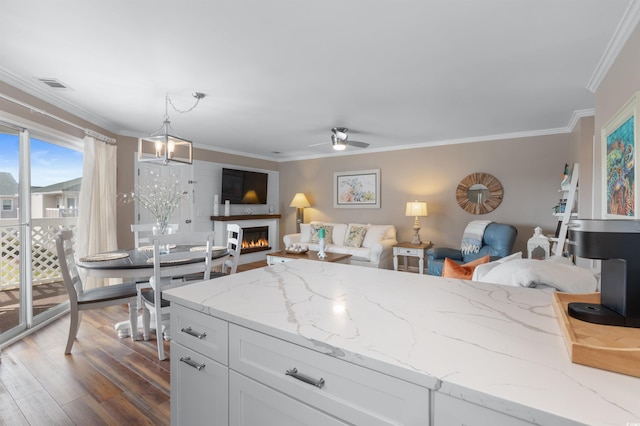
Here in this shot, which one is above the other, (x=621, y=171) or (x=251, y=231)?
(x=621, y=171)

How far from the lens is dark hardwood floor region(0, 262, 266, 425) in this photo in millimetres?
1797

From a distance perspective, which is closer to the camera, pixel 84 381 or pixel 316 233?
pixel 84 381

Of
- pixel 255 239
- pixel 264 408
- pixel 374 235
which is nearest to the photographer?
pixel 264 408

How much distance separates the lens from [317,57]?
2391 millimetres

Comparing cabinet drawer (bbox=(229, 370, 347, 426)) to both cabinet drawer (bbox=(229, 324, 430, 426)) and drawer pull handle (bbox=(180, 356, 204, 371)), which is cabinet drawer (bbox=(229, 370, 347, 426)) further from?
drawer pull handle (bbox=(180, 356, 204, 371))

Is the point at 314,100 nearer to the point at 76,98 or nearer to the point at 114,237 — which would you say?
the point at 76,98

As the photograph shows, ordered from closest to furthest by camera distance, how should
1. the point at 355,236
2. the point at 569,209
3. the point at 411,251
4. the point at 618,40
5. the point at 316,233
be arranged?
the point at 618,40
the point at 569,209
the point at 411,251
the point at 355,236
the point at 316,233

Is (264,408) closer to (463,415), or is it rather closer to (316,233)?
(463,415)

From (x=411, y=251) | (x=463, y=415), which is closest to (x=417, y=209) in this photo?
(x=411, y=251)

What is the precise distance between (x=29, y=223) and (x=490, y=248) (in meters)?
5.34

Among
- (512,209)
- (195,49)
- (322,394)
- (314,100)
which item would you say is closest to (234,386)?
(322,394)

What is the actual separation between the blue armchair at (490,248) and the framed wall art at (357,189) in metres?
1.84

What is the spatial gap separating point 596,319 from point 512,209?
456cm

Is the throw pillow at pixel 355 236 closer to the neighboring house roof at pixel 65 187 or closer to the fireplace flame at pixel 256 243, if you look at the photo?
the fireplace flame at pixel 256 243
